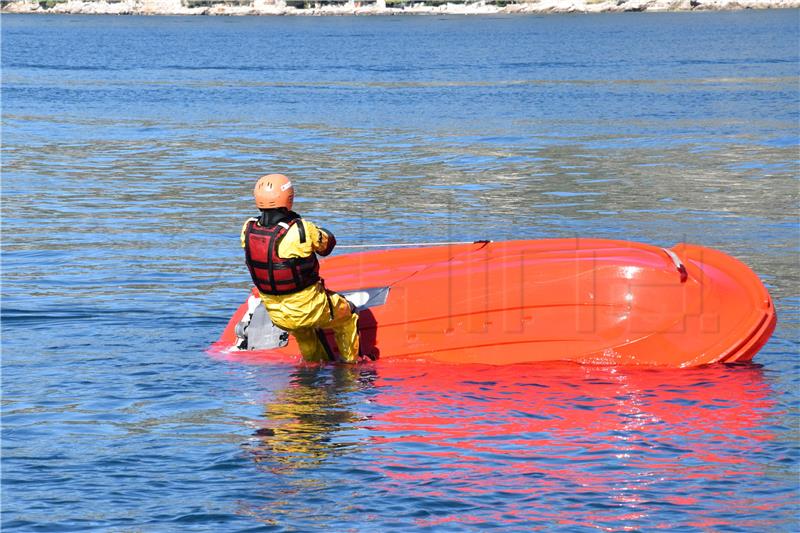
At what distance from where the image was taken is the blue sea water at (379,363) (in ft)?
24.0

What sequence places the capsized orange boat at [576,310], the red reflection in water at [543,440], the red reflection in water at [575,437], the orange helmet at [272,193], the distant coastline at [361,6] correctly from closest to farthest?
1. the red reflection in water at [543,440]
2. the red reflection in water at [575,437]
3. the orange helmet at [272,193]
4. the capsized orange boat at [576,310]
5. the distant coastline at [361,6]

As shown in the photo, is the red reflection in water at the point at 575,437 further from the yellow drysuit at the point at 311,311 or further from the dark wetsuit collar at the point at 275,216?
the dark wetsuit collar at the point at 275,216

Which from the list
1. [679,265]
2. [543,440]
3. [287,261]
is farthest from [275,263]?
[679,265]

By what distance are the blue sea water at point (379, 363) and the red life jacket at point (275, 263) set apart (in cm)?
97

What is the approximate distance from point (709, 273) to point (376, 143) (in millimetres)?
19095

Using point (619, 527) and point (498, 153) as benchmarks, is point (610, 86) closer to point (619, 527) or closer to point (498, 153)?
point (498, 153)

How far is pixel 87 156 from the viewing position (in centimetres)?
2627

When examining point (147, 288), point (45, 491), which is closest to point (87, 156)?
point (147, 288)

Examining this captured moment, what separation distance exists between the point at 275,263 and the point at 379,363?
149 centimetres

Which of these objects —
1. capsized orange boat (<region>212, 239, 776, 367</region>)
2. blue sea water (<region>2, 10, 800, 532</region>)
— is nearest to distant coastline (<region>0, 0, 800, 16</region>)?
blue sea water (<region>2, 10, 800, 532</region>)

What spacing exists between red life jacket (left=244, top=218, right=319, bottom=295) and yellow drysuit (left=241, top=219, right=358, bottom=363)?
0.05 metres

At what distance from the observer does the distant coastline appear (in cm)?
12825

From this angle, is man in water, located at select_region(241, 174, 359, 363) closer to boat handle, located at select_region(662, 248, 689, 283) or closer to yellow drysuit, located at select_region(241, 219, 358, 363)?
yellow drysuit, located at select_region(241, 219, 358, 363)

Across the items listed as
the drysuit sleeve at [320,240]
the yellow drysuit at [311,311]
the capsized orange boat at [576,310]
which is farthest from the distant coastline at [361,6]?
the drysuit sleeve at [320,240]
